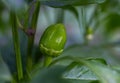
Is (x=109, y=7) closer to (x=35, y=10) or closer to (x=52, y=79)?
(x=35, y=10)

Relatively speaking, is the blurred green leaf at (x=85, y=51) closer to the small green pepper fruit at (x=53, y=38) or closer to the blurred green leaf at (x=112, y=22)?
the blurred green leaf at (x=112, y=22)

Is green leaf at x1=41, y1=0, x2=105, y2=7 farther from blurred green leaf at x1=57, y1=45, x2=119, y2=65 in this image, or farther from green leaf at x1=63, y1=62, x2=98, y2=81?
blurred green leaf at x1=57, y1=45, x2=119, y2=65

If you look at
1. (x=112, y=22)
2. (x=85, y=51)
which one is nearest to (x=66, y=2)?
(x=85, y=51)

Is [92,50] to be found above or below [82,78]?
below

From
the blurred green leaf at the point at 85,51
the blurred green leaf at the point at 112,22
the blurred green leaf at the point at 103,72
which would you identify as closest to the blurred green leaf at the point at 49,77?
the blurred green leaf at the point at 103,72

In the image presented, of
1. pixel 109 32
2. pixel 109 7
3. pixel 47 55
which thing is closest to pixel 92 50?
pixel 109 7

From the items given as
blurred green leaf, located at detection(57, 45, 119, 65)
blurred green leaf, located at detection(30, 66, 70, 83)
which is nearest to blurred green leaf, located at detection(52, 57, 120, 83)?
blurred green leaf, located at detection(30, 66, 70, 83)

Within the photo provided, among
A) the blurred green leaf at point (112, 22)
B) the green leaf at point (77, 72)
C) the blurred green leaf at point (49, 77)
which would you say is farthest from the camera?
the blurred green leaf at point (112, 22)

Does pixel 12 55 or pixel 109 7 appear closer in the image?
pixel 12 55
